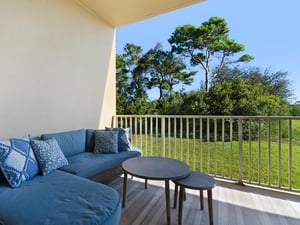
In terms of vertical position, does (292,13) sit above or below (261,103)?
above

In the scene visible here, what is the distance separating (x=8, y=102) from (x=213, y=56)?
6.68 metres

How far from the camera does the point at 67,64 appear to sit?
2.75 meters

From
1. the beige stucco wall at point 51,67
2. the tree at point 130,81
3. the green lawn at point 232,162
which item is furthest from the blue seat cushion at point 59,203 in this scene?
the tree at point 130,81

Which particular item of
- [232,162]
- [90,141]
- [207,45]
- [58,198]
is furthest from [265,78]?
[58,198]

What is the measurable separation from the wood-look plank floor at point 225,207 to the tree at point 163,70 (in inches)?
183

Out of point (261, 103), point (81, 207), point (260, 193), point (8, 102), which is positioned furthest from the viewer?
point (261, 103)

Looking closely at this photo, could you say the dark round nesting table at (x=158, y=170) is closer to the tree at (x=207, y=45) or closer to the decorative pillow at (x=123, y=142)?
the decorative pillow at (x=123, y=142)

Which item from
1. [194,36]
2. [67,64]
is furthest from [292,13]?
[67,64]

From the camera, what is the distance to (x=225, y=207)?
1.92m

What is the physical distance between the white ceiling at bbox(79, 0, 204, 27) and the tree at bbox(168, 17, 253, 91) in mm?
3840

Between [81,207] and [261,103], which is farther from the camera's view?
[261,103]

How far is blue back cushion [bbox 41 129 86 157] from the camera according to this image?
7.69ft

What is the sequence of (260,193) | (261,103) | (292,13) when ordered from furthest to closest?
(261,103) → (292,13) → (260,193)

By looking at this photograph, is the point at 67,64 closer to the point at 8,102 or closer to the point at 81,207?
the point at 8,102
